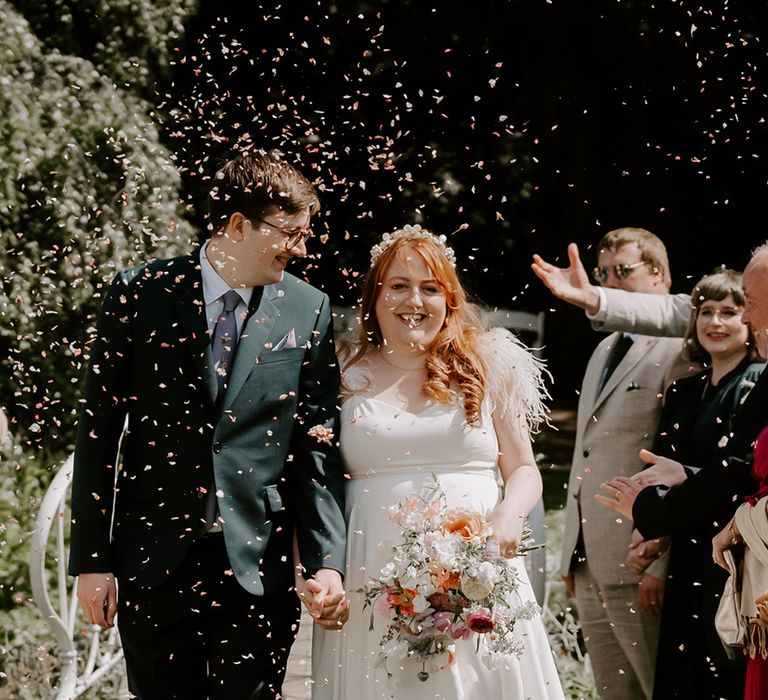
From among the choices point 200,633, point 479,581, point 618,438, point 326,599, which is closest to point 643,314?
point 618,438

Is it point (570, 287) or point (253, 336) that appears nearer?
point (253, 336)

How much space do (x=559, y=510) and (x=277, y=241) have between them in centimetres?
562

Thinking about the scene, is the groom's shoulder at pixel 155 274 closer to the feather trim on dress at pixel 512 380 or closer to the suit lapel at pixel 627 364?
the feather trim on dress at pixel 512 380

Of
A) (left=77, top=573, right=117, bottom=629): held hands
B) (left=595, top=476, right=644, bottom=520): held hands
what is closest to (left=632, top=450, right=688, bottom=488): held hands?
(left=595, top=476, right=644, bottom=520): held hands

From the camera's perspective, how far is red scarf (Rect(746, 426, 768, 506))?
304 cm

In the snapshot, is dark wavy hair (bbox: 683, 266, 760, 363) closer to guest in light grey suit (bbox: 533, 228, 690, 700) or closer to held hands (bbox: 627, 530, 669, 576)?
guest in light grey suit (bbox: 533, 228, 690, 700)

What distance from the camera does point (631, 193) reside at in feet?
34.0

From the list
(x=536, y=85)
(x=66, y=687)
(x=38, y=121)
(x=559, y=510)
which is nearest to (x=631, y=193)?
(x=536, y=85)

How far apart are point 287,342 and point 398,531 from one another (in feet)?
2.05

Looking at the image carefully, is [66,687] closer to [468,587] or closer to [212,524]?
[212,524]

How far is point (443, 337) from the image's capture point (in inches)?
138

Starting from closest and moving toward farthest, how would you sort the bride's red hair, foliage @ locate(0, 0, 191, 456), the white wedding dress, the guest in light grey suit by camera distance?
the white wedding dress, the bride's red hair, the guest in light grey suit, foliage @ locate(0, 0, 191, 456)

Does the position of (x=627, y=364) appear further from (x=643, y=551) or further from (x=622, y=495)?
(x=622, y=495)

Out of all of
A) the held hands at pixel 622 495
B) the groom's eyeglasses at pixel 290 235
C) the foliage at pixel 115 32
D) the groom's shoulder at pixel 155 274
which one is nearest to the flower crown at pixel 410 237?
the groom's eyeglasses at pixel 290 235
